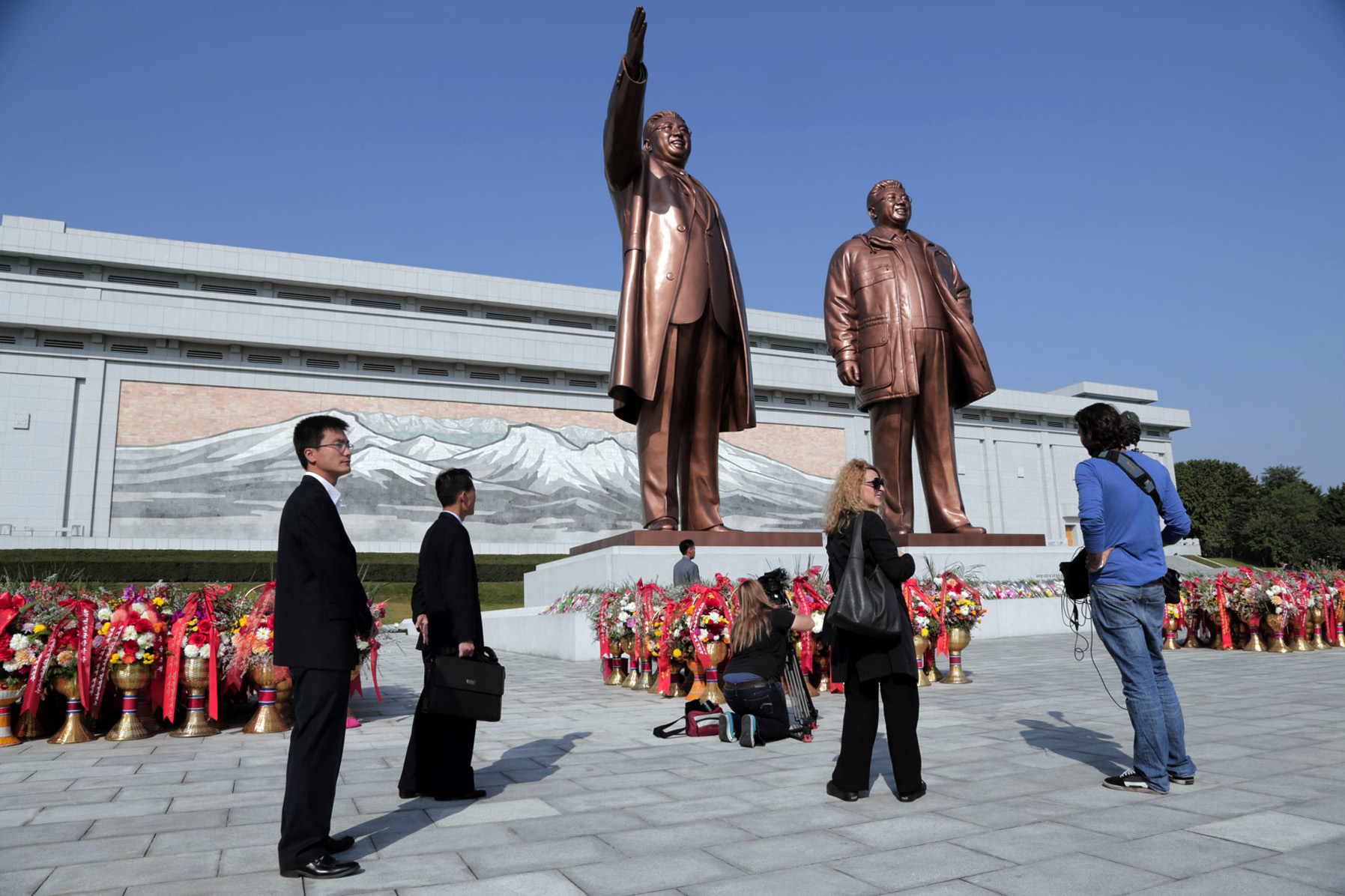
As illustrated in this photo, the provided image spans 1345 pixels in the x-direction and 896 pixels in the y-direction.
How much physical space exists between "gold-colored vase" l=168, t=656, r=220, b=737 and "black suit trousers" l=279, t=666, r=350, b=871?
3157 millimetres

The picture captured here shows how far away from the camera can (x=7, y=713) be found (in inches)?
204

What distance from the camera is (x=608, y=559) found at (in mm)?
9688

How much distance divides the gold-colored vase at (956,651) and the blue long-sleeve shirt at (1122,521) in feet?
12.0

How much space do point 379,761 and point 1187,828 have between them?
386cm

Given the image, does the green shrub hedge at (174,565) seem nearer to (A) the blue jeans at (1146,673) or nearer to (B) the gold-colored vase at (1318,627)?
(B) the gold-colored vase at (1318,627)

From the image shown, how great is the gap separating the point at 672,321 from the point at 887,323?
3437mm

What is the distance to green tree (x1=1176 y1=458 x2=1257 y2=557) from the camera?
4609 cm

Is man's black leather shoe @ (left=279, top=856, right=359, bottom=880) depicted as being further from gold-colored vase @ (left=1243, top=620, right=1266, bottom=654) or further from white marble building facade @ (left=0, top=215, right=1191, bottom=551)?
white marble building facade @ (left=0, top=215, right=1191, bottom=551)

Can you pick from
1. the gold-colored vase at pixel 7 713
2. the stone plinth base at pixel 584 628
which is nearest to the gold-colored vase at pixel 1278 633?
the stone plinth base at pixel 584 628

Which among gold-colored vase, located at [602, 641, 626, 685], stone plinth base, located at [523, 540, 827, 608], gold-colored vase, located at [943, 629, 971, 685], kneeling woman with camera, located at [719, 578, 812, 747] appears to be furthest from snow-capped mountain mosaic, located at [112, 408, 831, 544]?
kneeling woman with camera, located at [719, 578, 812, 747]

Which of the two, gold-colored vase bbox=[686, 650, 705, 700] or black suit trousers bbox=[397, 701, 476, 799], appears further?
gold-colored vase bbox=[686, 650, 705, 700]

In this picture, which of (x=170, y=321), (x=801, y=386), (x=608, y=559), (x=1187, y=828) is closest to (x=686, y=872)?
(x=1187, y=828)

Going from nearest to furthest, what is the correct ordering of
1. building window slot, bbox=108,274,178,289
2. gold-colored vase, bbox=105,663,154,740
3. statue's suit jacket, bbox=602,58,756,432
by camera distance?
gold-colored vase, bbox=105,663,154,740, statue's suit jacket, bbox=602,58,756,432, building window slot, bbox=108,274,178,289

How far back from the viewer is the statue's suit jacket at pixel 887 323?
1123 cm
